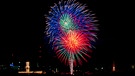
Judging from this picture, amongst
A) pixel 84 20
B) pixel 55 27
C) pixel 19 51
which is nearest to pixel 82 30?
pixel 84 20

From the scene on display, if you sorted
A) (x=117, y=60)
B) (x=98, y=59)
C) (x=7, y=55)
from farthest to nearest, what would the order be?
(x=98, y=59)
(x=117, y=60)
(x=7, y=55)

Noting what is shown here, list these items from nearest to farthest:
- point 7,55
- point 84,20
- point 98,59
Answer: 1. point 84,20
2. point 7,55
3. point 98,59

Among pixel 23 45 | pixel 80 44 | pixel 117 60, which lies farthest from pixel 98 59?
pixel 80 44

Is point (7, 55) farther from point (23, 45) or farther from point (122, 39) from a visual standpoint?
point (122, 39)

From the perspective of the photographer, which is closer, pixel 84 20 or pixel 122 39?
pixel 84 20

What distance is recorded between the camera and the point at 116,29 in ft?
183

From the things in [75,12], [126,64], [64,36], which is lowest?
[126,64]

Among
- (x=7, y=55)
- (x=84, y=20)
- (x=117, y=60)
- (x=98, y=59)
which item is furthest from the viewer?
(x=98, y=59)

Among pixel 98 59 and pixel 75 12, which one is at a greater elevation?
pixel 75 12

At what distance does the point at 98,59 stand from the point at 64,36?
27.6 m

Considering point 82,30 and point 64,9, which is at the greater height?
point 64,9

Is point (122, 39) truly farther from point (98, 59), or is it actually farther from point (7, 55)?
point (7, 55)

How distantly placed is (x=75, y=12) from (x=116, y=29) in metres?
30.6

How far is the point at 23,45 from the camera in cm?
5128
